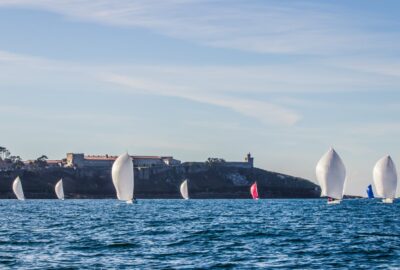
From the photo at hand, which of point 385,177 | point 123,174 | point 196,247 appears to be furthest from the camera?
point 385,177

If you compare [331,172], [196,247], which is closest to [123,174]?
[331,172]

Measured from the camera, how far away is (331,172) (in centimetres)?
13338

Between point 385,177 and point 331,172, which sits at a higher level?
point 331,172

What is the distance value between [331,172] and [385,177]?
1530 centimetres

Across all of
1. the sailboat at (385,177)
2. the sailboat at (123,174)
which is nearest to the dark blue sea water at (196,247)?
the sailboat at (123,174)

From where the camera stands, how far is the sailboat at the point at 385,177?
144875 mm

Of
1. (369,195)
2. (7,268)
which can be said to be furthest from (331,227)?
(369,195)

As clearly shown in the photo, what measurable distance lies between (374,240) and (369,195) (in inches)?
5651

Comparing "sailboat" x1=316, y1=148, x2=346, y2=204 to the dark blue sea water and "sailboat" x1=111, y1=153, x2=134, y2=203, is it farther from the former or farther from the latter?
the dark blue sea water

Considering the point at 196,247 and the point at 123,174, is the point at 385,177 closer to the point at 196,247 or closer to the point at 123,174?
the point at 123,174

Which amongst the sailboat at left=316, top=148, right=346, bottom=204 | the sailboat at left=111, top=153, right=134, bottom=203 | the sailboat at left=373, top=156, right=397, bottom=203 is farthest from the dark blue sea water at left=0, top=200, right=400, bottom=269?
the sailboat at left=373, top=156, right=397, bottom=203

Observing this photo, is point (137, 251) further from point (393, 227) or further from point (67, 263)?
point (393, 227)

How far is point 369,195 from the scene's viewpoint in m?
197

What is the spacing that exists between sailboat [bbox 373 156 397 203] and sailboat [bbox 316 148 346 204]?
11.5 metres
